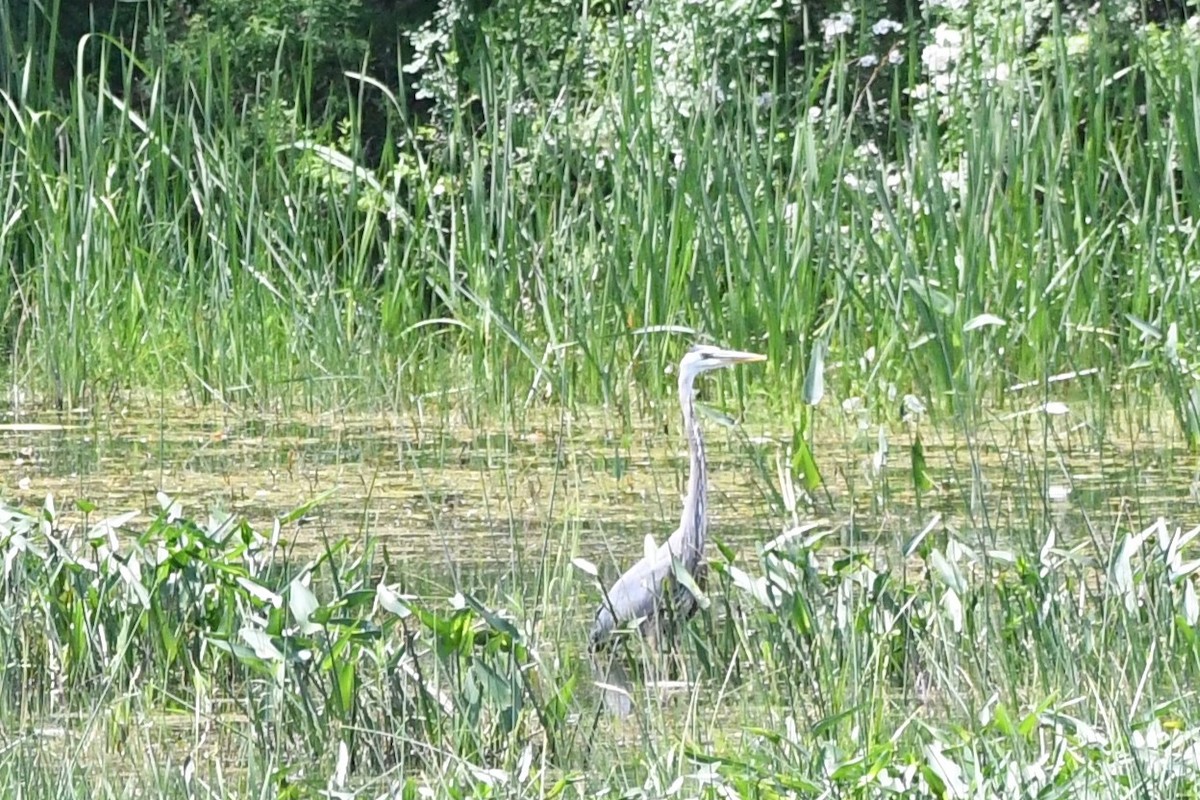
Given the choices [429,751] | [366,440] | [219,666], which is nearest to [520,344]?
[366,440]

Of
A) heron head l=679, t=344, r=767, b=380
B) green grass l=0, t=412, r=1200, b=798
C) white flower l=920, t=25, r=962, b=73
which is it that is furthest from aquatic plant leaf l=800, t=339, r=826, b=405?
Result: white flower l=920, t=25, r=962, b=73

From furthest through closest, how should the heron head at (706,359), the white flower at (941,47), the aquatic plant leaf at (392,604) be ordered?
the white flower at (941,47) → the heron head at (706,359) → the aquatic plant leaf at (392,604)

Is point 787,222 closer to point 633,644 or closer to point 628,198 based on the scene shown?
point 628,198

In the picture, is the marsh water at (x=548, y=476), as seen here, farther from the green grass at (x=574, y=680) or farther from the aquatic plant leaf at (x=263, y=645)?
the aquatic plant leaf at (x=263, y=645)

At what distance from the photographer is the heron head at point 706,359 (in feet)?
14.4

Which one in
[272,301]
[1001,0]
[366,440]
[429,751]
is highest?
[1001,0]

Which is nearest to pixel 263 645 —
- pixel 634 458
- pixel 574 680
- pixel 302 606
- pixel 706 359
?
pixel 302 606

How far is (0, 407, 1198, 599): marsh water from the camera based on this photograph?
402cm

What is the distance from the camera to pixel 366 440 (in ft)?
17.5

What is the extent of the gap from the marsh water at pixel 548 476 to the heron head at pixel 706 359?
0.21 m

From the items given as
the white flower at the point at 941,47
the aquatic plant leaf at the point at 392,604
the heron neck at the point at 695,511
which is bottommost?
the aquatic plant leaf at the point at 392,604

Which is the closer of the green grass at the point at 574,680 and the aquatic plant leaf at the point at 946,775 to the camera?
the aquatic plant leaf at the point at 946,775

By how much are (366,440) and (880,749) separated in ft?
10.3

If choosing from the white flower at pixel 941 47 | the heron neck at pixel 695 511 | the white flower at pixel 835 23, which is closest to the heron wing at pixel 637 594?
the heron neck at pixel 695 511
